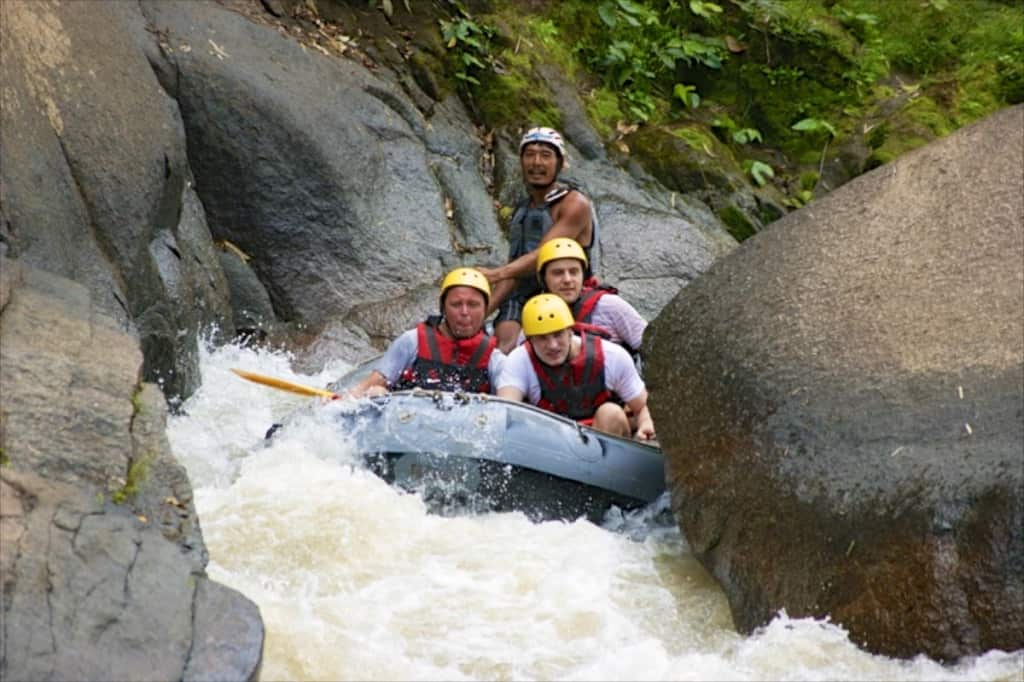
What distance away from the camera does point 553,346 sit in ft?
23.1

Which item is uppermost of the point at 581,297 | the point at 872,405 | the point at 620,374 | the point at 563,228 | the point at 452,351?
the point at 563,228

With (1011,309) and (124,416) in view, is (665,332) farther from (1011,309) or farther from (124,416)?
(124,416)

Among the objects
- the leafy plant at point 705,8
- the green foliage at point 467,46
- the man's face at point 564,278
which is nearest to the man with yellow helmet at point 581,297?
the man's face at point 564,278

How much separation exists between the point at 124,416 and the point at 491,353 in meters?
3.02

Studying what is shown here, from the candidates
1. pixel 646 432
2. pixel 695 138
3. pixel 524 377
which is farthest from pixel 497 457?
pixel 695 138

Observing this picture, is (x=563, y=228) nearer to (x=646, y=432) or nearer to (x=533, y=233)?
(x=533, y=233)

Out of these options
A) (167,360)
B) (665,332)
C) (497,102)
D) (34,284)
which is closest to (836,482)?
(665,332)

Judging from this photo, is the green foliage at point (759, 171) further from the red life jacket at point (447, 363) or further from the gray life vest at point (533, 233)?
the red life jacket at point (447, 363)

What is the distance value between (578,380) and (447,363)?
710 mm

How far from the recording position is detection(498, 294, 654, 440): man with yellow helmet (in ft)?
23.2

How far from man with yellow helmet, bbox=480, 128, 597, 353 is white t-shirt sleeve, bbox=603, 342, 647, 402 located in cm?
127

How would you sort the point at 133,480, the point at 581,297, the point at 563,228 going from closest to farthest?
1. the point at 133,480
2. the point at 581,297
3. the point at 563,228

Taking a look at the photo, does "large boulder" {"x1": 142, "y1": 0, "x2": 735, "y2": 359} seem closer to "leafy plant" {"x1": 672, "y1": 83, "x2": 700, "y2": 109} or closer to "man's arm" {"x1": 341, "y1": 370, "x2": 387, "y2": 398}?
"leafy plant" {"x1": 672, "y1": 83, "x2": 700, "y2": 109}

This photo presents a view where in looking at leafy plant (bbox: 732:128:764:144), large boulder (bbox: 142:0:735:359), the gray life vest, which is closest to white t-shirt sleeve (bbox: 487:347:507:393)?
the gray life vest
